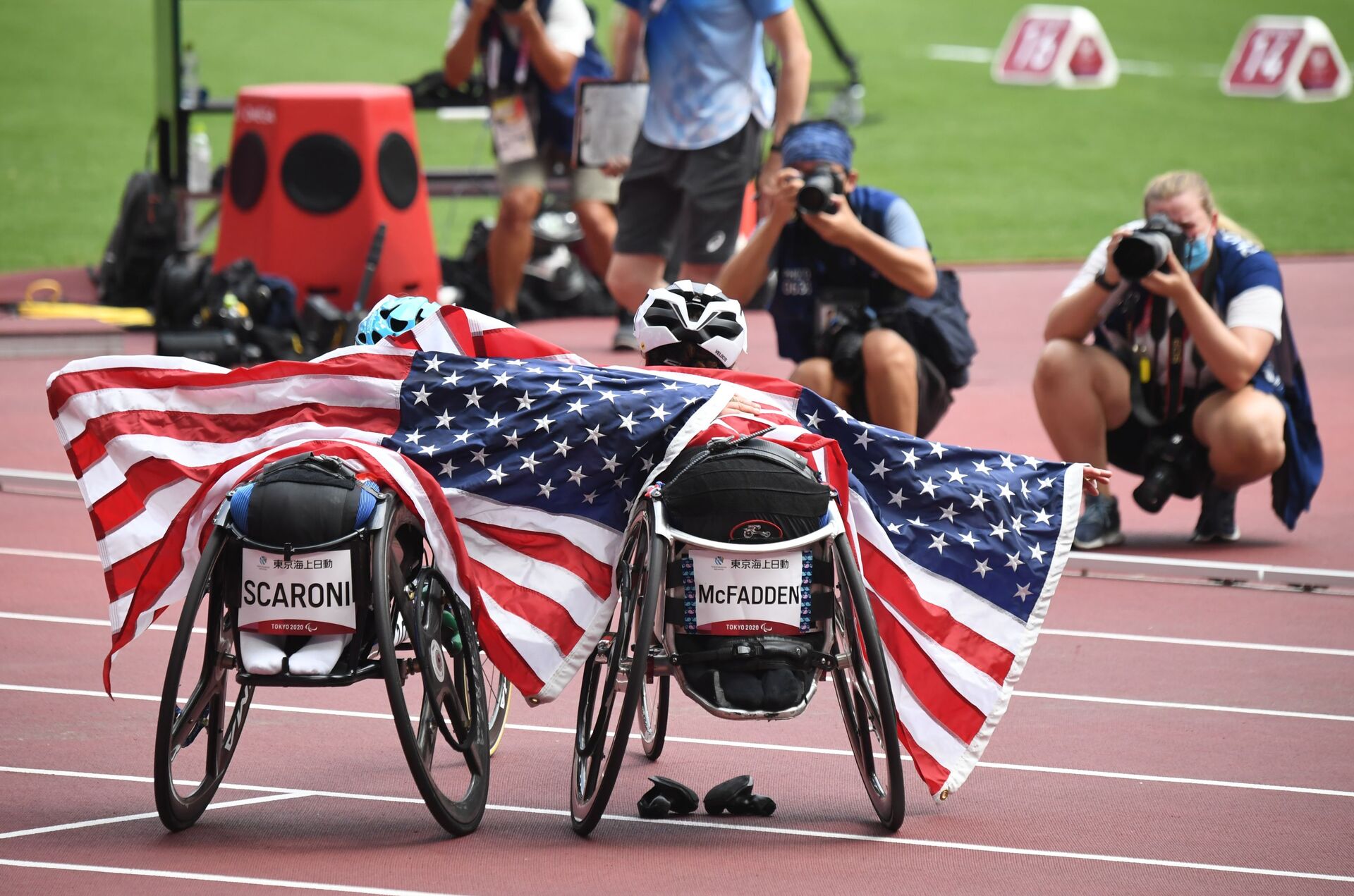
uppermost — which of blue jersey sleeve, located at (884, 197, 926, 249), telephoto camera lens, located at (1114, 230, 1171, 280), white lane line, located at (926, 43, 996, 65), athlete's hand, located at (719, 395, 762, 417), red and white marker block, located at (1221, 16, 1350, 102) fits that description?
athlete's hand, located at (719, 395, 762, 417)

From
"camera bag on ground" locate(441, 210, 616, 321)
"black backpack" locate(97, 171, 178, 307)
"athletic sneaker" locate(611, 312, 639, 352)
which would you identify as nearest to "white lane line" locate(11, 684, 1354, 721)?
"athletic sneaker" locate(611, 312, 639, 352)

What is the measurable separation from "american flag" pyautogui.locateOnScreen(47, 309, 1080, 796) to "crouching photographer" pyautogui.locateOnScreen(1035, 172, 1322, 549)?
2706 millimetres

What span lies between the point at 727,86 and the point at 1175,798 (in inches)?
211

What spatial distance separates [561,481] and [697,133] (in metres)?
4.88

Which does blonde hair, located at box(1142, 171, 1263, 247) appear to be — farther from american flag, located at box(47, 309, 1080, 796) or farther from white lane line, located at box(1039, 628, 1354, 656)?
american flag, located at box(47, 309, 1080, 796)

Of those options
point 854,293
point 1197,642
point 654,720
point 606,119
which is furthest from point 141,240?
point 654,720

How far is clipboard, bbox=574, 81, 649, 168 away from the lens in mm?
10852

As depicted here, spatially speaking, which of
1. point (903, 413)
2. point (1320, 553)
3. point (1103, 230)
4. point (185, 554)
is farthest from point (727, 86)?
point (1103, 230)

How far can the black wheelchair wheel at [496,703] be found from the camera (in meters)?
5.51

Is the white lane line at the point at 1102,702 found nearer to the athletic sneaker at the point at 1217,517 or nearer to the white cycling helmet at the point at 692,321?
the white cycling helmet at the point at 692,321

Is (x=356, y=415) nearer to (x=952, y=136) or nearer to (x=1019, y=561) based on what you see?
(x=1019, y=561)

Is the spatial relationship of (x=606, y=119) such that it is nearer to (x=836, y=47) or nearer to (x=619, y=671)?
(x=836, y=47)

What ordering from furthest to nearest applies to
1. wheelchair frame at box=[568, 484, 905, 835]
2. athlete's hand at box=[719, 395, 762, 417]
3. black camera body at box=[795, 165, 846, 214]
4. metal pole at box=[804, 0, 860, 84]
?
metal pole at box=[804, 0, 860, 84] → black camera body at box=[795, 165, 846, 214] → athlete's hand at box=[719, 395, 762, 417] → wheelchair frame at box=[568, 484, 905, 835]

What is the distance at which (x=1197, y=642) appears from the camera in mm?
6891
